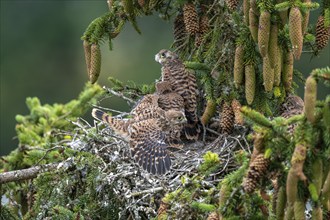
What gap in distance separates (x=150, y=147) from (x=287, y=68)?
1.14m

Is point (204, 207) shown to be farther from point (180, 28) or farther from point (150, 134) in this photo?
point (180, 28)

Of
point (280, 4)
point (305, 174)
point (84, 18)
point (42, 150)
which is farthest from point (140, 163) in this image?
point (84, 18)

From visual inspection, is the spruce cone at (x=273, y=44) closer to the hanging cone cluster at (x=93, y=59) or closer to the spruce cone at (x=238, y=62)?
the spruce cone at (x=238, y=62)

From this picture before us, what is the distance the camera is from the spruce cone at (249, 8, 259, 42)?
577cm

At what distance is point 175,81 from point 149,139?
2.56 feet

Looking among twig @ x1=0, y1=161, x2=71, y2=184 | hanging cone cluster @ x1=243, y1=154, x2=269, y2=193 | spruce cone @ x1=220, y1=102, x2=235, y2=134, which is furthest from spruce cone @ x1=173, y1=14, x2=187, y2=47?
hanging cone cluster @ x1=243, y1=154, x2=269, y2=193

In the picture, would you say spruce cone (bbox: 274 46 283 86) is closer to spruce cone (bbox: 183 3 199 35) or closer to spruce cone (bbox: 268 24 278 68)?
spruce cone (bbox: 268 24 278 68)

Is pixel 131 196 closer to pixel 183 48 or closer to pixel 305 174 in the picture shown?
pixel 183 48

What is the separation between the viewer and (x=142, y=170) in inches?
261

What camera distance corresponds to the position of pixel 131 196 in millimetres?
6344

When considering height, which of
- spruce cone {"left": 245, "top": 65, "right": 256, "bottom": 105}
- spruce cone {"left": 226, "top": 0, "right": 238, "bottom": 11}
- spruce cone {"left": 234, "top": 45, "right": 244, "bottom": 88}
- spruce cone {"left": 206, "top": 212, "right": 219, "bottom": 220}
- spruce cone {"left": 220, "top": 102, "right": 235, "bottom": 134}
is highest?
spruce cone {"left": 226, "top": 0, "right": 238, "bottom": 11}

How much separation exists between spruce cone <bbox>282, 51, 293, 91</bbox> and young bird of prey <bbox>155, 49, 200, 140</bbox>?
3.61 feet

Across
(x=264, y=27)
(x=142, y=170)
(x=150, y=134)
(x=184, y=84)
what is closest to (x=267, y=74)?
(x=264, y=27)

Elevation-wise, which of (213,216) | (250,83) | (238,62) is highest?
(238,62)
